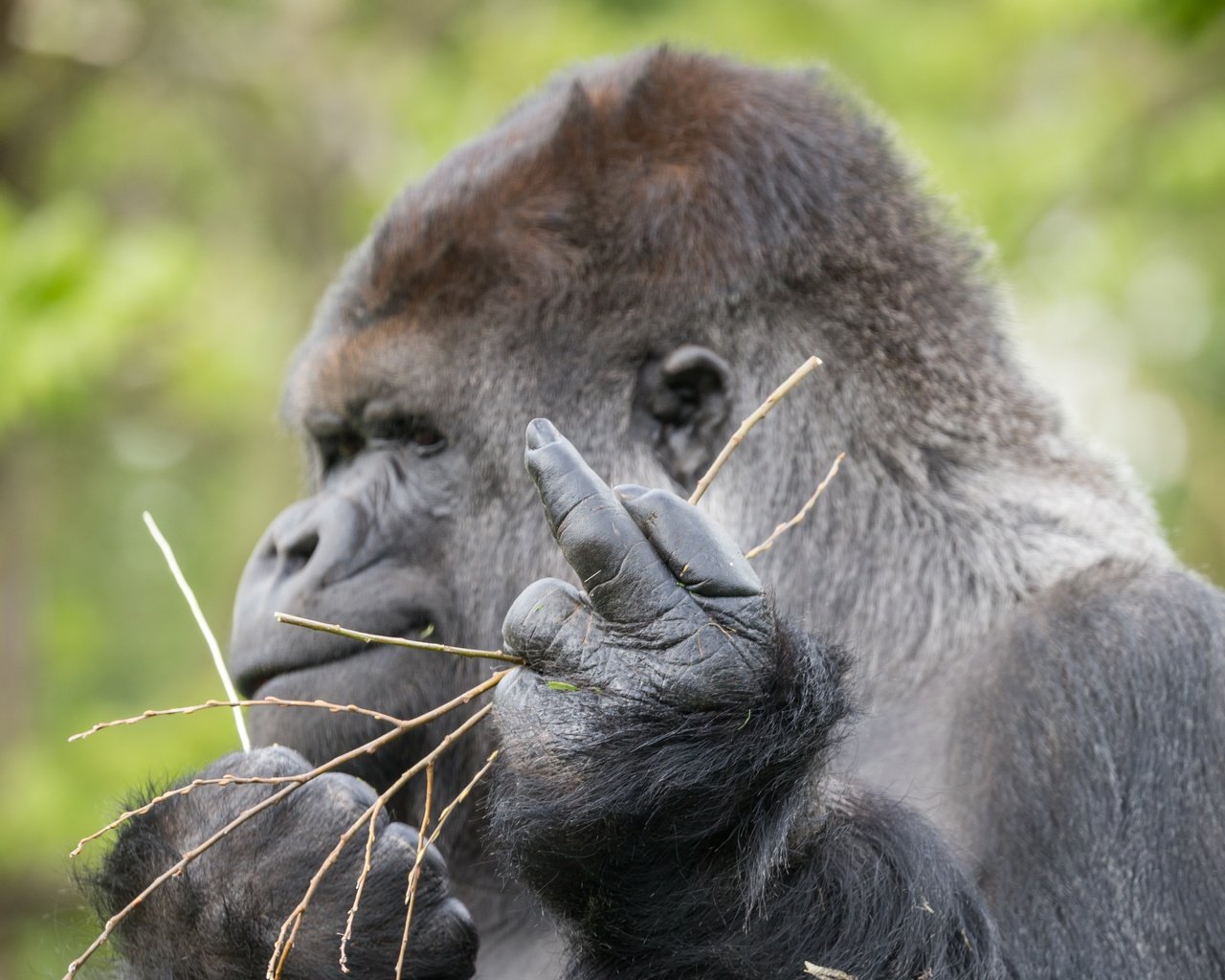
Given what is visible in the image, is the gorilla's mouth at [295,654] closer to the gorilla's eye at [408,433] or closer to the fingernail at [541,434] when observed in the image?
the gorilla's eye at [408,433]

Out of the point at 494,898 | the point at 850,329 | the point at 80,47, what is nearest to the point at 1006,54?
the point at 80,47

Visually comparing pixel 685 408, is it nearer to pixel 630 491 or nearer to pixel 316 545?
pixel 316 545

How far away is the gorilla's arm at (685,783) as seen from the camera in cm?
208

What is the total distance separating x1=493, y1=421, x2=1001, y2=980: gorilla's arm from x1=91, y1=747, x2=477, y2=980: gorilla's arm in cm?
35

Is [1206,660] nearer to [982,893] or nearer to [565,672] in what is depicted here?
[982,893]

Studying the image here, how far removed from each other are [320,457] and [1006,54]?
25.9 feet

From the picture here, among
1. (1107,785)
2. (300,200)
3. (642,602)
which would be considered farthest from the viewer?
(300,200)

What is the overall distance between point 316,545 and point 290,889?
2.39 feet

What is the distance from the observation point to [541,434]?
7.05ft

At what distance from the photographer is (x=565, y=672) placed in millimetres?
2146

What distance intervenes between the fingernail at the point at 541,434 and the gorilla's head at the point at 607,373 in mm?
841

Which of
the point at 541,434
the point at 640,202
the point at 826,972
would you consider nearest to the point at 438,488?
the point at 640,202

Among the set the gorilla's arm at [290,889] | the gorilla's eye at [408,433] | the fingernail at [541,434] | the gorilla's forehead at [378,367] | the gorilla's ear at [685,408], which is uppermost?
the gorilla's ear at [685,408]

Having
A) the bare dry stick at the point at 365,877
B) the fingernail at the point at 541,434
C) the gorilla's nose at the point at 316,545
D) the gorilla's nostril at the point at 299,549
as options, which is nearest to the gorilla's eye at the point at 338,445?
the gorilla's nose at the point at 316,545
